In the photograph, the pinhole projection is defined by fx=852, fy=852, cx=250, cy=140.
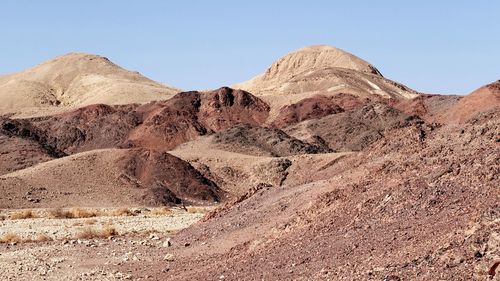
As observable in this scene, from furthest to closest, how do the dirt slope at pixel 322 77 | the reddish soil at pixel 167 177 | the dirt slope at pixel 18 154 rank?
the dirt slope at pixel 322 77 → the dirt slope at pixel 18 154 → the reddish soil at pixel 167 177

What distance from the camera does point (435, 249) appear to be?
12250mm

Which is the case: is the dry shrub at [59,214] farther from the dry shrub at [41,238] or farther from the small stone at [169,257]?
the small stone at [169,257]

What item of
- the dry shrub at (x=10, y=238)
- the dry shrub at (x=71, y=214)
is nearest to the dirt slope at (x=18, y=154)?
the dry shrub at (x=71, y=214)

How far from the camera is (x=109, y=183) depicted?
50312 millimetres

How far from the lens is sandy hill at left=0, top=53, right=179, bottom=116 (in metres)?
121

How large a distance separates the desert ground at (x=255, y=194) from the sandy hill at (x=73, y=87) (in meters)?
26.1

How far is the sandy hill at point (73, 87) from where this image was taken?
12056cm

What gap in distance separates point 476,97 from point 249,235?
48918 mm

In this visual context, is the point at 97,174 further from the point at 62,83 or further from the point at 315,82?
the point at 62,83

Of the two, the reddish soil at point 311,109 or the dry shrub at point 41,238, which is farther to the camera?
the reddish soil at point 311,109

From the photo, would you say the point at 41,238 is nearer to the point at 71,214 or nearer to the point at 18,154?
the point at 71,214

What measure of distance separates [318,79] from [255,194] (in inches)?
3826

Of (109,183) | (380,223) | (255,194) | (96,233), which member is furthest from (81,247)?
(109,183)

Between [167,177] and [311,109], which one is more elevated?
[311,109]
